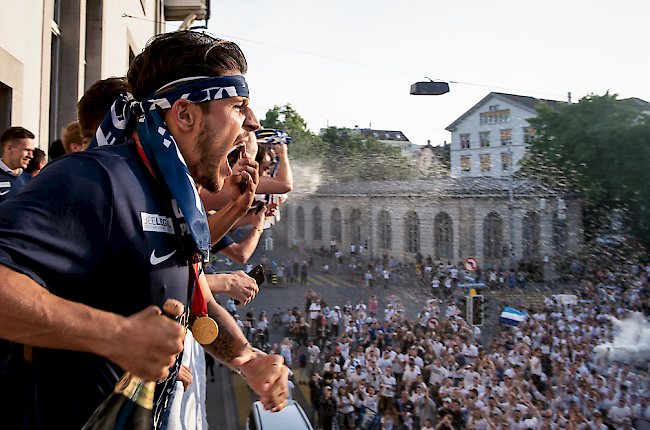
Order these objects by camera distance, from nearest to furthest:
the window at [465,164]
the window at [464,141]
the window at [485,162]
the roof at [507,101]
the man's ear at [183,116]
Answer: the man's ear at [183,116] < the window at [485,162] < the roof at [507,101] < the window at [464,141] < the window at [465,164]

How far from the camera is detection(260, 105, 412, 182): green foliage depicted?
44.4 meters

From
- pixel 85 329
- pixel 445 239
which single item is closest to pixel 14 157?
pixel 85 329

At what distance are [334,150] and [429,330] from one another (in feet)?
139

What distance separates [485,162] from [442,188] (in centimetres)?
1300

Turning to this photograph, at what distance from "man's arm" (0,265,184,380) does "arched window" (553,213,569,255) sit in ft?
120

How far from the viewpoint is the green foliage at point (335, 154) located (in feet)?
146

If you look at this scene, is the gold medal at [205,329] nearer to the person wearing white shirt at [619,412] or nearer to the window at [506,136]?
the person wearing white shirt at [619,412]

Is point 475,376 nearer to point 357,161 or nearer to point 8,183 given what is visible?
point 8,183

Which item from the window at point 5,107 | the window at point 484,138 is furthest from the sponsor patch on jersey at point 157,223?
the window at point 484,138

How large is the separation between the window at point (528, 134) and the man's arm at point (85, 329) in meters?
38.5

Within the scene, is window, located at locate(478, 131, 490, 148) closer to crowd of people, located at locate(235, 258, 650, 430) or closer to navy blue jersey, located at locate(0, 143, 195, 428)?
crowd of people, located at locate(235, 258, 650, 430)

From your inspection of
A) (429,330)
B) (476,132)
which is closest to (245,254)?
(429,330)

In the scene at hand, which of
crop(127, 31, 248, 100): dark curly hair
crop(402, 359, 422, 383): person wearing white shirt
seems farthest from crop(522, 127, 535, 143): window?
crop(127, 31, 248, 100): dark curly hair

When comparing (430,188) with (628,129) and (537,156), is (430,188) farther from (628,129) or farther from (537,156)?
(628,129)
